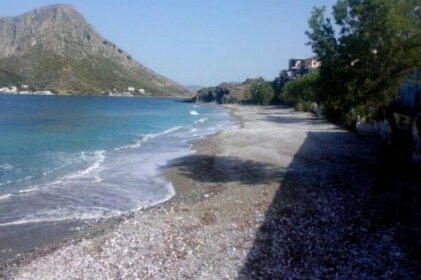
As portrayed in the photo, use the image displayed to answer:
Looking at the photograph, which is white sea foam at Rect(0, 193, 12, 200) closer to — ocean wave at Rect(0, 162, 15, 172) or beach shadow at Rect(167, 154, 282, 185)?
ocean wave at Rect(0, 162, 15, 172)

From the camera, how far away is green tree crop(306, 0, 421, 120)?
69.3 feet

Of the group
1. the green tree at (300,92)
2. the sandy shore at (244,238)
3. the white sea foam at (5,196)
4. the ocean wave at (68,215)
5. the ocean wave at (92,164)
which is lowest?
the ocean wave at (92,164)

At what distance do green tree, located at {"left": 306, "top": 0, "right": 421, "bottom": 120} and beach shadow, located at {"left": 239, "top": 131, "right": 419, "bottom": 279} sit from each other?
4047mm

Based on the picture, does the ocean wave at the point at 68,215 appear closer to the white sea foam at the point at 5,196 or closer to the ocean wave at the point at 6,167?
the white sea foam at the point at 5,196

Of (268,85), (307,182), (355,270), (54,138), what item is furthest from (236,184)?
(268,85)

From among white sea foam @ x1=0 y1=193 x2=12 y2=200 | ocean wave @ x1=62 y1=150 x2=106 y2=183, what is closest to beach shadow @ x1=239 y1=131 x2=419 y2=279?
ocean wave @ x1=62 y1=150 x2=106 y2=183

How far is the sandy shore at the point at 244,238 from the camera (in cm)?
1187

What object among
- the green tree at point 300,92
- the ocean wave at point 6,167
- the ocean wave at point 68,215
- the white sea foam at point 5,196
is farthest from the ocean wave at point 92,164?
the green tree at point 300,92

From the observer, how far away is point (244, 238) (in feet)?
46.6

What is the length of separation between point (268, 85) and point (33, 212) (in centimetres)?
13897

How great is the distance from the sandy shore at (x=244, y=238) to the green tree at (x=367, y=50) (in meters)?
4.06

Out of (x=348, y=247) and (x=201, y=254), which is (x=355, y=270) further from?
(x=201, y=254)

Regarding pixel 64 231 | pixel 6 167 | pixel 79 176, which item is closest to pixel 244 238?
pixel 64 231

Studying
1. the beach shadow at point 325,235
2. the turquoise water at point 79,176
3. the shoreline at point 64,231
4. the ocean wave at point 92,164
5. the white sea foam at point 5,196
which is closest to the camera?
the beach shadow at point 325,235
